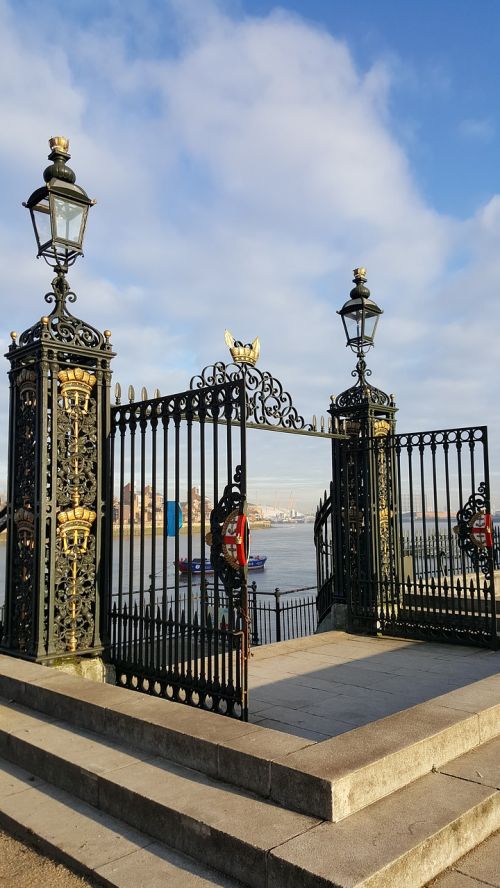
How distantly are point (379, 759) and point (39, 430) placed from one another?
4.46 m

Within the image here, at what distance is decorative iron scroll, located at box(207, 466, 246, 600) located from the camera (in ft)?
18.9

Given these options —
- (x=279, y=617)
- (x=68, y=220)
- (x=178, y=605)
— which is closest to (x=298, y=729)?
(x=178, y=605)

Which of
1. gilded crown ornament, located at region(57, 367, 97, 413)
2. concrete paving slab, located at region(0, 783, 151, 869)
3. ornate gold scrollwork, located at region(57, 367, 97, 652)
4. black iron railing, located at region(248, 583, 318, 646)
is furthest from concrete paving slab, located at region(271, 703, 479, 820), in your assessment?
black iron railing, located at region(248, 583, 318, 646)

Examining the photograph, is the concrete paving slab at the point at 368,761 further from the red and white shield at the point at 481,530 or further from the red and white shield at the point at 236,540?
the red and white shield at the point at 481,530

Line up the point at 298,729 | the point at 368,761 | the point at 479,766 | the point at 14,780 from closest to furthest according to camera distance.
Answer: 1. the point at 368,761
2. the point at 479,766
3. the point at 14,780
4. the point at 298,729

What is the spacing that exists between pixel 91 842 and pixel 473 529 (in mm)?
6963

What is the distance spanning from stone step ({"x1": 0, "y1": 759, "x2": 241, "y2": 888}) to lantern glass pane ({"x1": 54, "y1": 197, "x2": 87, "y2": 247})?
5.30m

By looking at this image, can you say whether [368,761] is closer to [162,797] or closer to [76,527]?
[162,797]

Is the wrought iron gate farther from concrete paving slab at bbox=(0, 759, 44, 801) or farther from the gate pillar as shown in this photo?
concrete paving slab at bbox=(0, 759, 44, 801)

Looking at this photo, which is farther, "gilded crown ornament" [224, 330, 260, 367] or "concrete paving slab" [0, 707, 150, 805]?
"gilded crown ornament" [224, 330, 260, 367]

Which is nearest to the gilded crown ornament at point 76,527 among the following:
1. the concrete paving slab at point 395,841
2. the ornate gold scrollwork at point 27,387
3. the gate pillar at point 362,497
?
the ornate gold scrollwork at point 27,387

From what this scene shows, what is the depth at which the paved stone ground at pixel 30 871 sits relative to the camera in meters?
3.38

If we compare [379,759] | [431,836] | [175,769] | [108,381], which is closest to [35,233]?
[108,381]

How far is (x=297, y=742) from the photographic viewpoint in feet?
13.3
